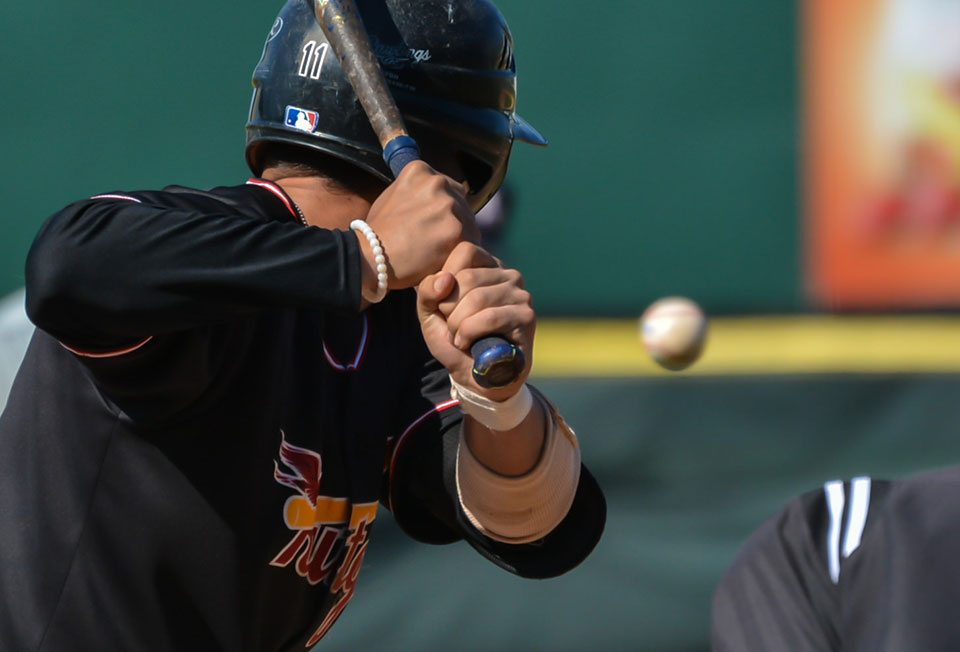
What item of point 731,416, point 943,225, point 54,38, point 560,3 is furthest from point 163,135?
point 943,225

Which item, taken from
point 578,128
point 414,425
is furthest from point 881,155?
point 414,425

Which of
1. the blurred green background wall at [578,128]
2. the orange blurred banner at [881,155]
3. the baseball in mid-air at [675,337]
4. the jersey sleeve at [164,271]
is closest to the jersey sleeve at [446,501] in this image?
the jersey sleeve at [164,271]

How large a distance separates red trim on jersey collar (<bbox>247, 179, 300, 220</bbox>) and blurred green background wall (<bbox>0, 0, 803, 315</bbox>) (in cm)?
424

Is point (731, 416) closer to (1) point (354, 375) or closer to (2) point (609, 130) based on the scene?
(2) point (609, 130)

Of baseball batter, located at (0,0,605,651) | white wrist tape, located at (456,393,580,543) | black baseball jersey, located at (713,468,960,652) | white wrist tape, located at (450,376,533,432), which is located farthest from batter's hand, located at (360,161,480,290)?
black baseball jersey, located at (713,468,960,652)

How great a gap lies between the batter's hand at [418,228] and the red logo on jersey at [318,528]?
0.44 m

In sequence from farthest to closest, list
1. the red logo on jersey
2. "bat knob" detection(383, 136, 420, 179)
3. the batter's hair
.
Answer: the batter's hair → the red logo on jersey → "bat knob" detection(383, 136, 420, 179)

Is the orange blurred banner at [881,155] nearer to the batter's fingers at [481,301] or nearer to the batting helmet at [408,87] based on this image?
the batting helmet at [408,87]

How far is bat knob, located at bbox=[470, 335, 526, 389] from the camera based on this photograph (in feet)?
5.32

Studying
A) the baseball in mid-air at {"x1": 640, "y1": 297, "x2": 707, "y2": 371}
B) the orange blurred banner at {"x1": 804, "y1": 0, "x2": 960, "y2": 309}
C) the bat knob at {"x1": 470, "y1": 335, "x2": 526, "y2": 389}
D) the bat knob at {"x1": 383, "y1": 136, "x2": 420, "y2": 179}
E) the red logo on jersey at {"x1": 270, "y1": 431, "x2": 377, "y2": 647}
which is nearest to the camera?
the bat knob at {"x1": 470, "y1": 335, "x2": 526, "y2": 389}

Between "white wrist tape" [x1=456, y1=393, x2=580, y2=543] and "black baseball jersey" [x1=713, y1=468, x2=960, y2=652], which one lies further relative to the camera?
"black baseball jersey" [x1=713, y1=468, x2=960, y2=652]

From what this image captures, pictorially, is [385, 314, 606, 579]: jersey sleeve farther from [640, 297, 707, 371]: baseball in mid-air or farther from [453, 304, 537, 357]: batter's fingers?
[640, 297, 707, 371]: baseball in mid-air

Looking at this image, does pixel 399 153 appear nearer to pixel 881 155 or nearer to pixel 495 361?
pixel 495 361

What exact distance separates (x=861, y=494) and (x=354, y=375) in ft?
3.66
